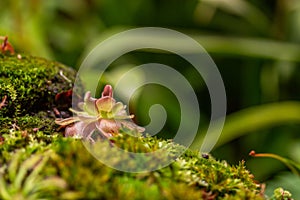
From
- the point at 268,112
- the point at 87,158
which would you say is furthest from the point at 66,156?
the point at 268,112

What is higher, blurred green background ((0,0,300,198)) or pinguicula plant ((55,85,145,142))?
blurred green background ((0,0,300,198))

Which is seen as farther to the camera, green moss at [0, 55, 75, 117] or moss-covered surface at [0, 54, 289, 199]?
green moss at [0, 55, 75, 117]

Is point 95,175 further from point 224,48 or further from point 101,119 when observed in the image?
point 224,48

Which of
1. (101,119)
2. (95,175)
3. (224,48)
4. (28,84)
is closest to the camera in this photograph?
(95,175)

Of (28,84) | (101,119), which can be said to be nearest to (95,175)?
(101,119)

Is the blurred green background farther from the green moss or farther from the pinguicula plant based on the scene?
the pinguicula plant

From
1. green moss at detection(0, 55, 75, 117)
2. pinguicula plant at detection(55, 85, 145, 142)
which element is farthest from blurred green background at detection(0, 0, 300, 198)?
pinguicula plant at detection(55, 85, 145, 142)
